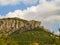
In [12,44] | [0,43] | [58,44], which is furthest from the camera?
[58,44]

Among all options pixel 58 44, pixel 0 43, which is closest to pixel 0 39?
pixel 0 43

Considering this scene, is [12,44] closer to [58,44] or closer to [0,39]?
[0,39]

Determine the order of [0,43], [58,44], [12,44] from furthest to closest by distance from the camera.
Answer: [58,44], [12,44], [0,43]

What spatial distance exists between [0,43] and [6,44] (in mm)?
7759

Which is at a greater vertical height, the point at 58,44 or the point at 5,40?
the point at 5,40

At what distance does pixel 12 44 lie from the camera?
Answer: 133m

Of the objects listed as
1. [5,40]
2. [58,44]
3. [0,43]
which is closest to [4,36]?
[5,40]

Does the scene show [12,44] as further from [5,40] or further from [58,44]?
[58,44]

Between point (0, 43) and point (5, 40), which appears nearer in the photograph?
point (0, 43)

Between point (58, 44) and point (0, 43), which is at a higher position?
point (0, 43)

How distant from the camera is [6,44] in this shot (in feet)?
433

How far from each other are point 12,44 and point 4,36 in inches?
307

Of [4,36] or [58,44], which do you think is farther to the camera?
[58,44]

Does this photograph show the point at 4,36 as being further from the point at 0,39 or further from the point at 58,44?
the point at 58,44
